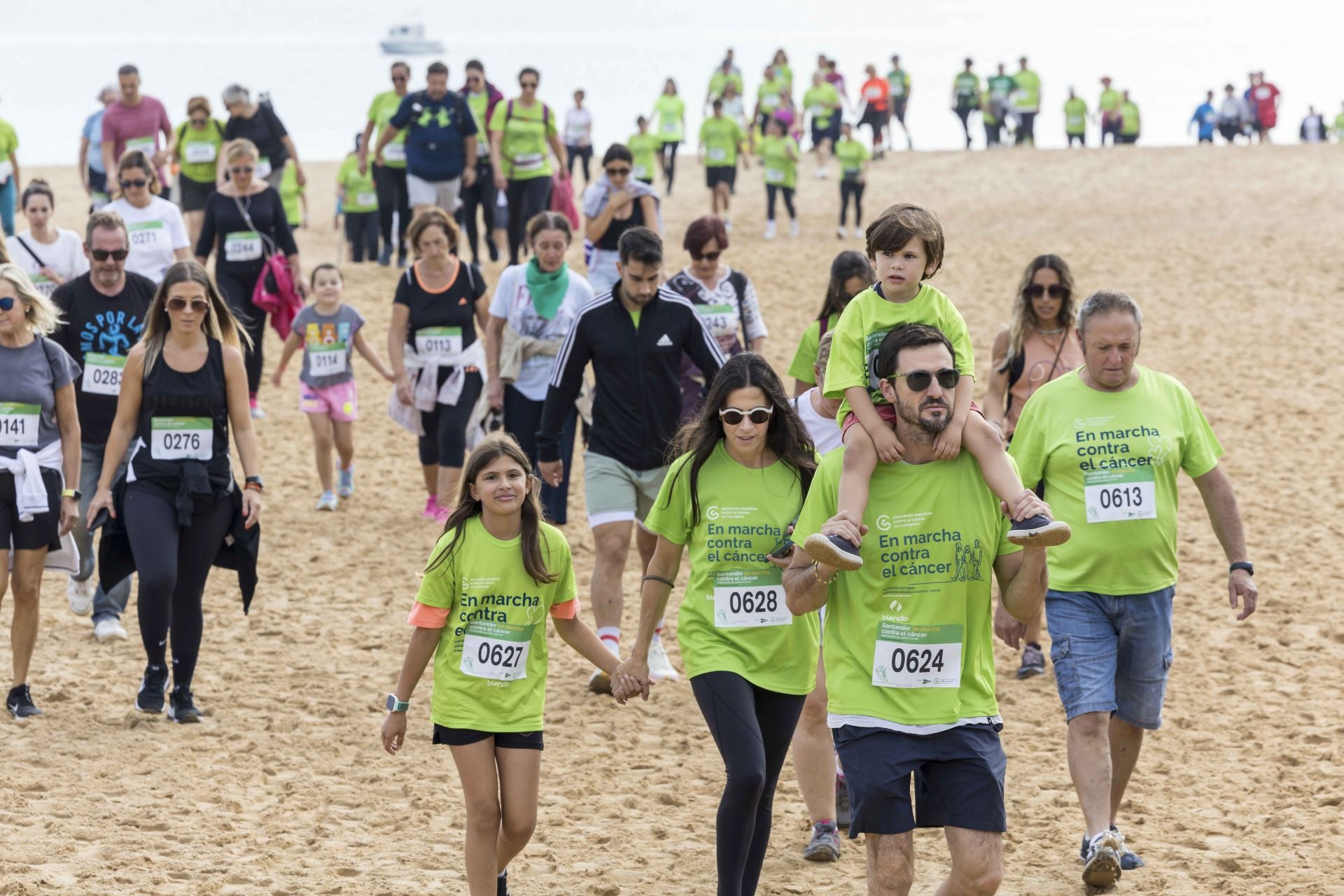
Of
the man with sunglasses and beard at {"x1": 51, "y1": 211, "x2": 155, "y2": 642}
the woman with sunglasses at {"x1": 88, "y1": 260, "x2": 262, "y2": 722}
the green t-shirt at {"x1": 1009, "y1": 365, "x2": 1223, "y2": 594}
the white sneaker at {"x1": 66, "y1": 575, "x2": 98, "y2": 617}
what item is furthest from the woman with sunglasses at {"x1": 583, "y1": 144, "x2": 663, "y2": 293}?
the green t-shirt at {"x1": 1009, "y1": 365, "x2": 1223, "y2": 594}

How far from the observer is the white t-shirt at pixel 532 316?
31.1 ft

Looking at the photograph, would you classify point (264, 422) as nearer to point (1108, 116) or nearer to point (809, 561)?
point (809, 561)

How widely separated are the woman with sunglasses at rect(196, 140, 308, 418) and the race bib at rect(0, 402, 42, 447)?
430cm

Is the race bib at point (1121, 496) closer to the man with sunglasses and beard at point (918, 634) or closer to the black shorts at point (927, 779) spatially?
the man with sunglasses and beard at point (918, 634)

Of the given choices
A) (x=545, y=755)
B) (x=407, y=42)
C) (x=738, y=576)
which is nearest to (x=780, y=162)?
(x=545, y=755)

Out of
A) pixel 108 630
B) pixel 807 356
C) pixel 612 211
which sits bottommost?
pixel 108 630

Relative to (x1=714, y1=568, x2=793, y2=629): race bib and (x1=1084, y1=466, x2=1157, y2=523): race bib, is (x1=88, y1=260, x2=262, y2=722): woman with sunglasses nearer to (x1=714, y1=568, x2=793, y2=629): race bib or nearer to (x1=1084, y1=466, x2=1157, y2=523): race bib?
(x1=714, y1=568, x2=793, y2=629): race bib

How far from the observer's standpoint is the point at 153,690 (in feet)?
25.2

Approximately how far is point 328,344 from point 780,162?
13.3m

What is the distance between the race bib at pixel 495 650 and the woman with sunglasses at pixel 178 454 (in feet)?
7.75

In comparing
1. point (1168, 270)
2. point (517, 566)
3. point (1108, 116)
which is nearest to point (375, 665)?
point (517, 566)

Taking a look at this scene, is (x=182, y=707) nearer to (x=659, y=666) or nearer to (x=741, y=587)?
(x=659, y=666)

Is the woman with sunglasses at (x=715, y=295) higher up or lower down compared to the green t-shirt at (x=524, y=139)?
lower down

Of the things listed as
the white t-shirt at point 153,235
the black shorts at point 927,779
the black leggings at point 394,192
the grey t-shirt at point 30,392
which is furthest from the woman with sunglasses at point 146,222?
the black shorts at point 927,779
